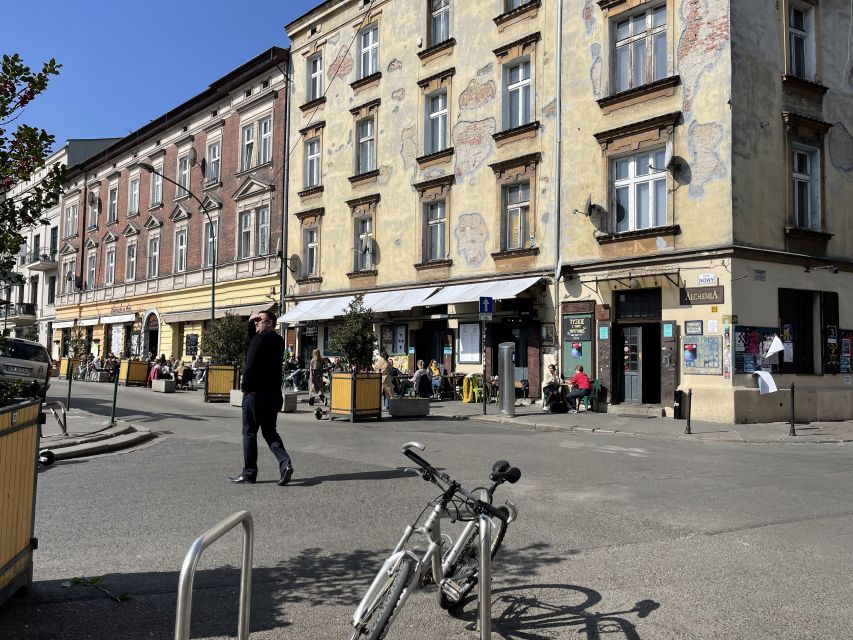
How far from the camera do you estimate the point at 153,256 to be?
41531 mm

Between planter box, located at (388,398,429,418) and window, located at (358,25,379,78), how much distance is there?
49.0 ft

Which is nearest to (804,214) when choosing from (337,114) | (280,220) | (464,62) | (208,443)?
(464,62)

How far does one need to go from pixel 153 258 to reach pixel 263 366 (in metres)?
36.0

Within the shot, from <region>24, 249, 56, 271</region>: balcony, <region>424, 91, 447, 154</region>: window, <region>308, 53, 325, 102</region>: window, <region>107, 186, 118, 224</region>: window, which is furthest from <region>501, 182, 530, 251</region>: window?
<region>24, 249, 56, 271</region>: balcony

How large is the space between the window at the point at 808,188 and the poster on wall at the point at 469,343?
953cm

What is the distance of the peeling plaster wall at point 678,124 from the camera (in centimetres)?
1725

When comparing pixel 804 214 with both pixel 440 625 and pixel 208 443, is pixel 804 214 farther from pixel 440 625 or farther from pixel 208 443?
pixel 440 625

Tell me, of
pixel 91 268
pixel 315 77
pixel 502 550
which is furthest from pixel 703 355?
pixel 91 268

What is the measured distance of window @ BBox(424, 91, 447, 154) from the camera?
981 inches

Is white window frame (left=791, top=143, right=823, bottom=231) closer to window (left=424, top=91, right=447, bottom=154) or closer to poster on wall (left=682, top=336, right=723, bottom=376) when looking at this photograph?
poster on wall (left=682, top=336, right=723, bottom=376)

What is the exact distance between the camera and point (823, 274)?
18.7m

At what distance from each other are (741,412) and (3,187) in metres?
15.7

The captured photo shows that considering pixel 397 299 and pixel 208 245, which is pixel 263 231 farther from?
pixel 397 299

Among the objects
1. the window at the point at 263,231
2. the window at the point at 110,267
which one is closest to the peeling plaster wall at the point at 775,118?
the window at the point at 263,231
